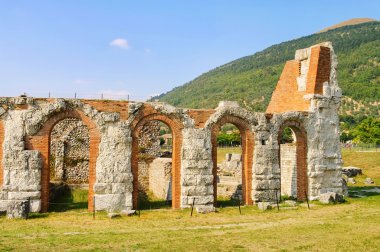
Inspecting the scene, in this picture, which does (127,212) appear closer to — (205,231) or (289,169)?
(205,231)

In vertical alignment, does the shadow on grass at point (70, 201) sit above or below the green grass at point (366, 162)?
below

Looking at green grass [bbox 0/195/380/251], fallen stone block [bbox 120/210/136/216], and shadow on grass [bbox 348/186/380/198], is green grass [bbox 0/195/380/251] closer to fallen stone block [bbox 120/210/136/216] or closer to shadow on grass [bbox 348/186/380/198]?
fallen stone block [bbox 120/210/136/216]

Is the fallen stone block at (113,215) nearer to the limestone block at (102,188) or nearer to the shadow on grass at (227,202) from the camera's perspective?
the limestone block at (102,188)

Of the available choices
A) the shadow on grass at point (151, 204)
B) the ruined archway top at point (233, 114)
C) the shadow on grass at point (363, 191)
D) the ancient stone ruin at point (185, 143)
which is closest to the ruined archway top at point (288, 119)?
the ancient stone ruin at point (185, 143)

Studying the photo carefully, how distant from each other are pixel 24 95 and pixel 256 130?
10.6 metres

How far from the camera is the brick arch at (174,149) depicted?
17.6 m

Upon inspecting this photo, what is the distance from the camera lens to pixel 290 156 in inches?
934

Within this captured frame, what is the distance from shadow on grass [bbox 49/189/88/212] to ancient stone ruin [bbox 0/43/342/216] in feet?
3.90

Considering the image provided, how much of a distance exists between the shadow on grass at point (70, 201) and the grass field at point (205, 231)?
1.11 m

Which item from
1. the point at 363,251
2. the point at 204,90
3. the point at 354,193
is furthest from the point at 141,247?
the point at 204,90

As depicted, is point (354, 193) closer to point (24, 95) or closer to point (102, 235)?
point (102, 235)

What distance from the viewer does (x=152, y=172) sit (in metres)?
24.9

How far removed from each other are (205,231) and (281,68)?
92578 mm

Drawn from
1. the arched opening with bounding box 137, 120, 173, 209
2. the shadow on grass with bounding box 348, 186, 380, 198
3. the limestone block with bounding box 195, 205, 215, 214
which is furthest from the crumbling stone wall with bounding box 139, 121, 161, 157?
the shadow on grass with bounding box 348, 186, 380, 198
